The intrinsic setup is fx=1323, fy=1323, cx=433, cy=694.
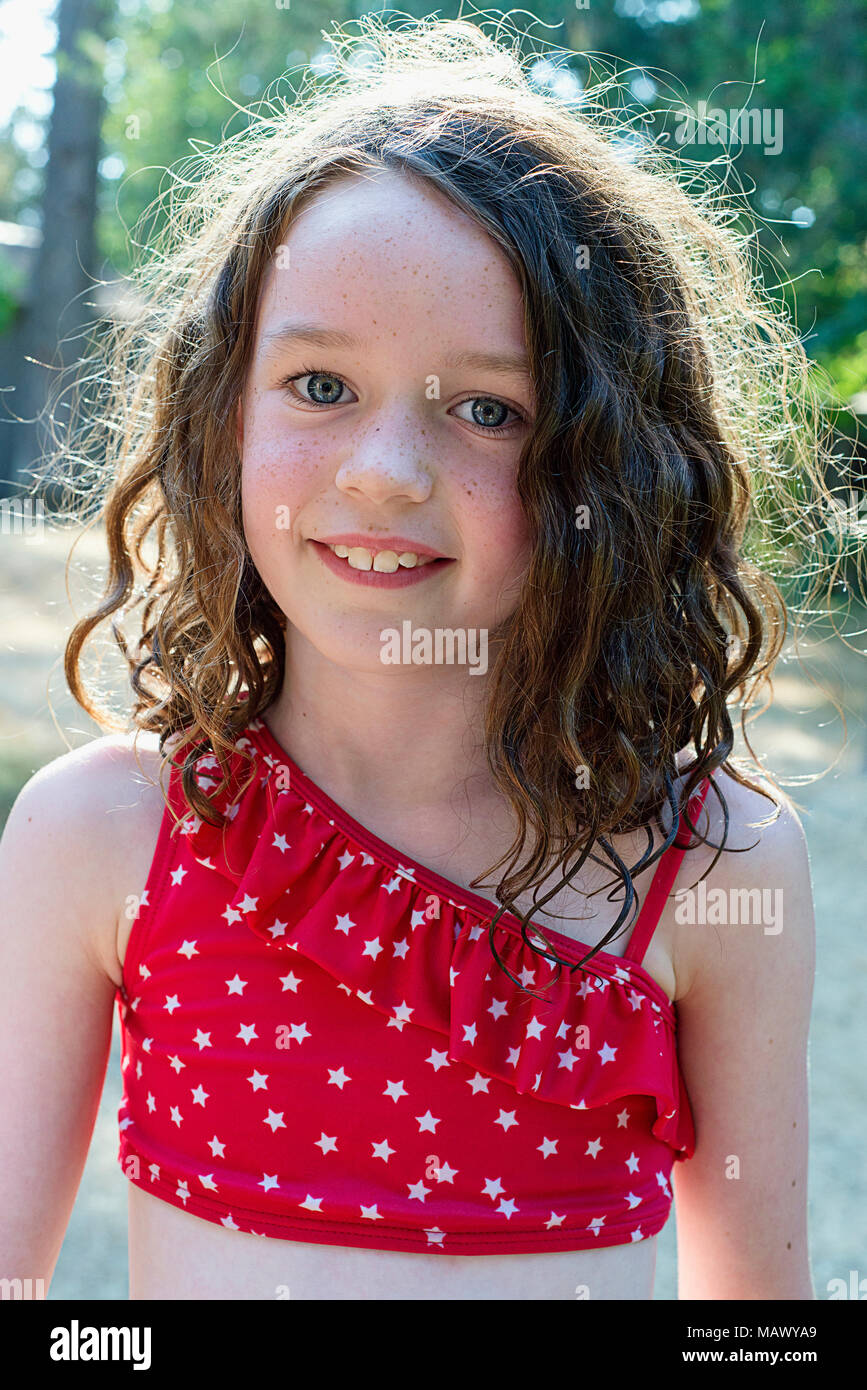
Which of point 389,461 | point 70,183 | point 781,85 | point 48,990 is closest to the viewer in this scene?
point 389,461

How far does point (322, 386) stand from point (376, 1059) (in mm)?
635

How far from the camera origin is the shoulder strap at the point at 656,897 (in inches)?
51.2

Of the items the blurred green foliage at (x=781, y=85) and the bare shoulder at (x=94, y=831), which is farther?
the blurred green foliage at (x=781, y=85)

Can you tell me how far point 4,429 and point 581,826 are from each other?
1403 cm

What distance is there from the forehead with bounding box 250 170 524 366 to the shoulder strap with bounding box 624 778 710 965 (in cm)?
51

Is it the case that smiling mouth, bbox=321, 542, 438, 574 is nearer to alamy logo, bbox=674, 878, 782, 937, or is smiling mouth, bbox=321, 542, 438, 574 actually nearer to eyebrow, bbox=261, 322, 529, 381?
eyebrow, bbox=261, 322, 529, 381

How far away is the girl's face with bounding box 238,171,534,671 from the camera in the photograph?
3.90ft

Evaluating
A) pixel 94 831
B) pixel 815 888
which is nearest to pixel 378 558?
pixel 94 831

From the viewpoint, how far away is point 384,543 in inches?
47.6

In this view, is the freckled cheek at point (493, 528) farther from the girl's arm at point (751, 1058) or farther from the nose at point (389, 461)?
the girl's arm at point (751, 1058)

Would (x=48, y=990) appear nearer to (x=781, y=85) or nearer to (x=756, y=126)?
(x=756, y=126)

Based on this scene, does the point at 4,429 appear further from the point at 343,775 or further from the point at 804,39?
the point at 343,775

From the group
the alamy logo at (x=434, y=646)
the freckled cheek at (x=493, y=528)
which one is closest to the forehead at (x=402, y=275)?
the freckled cheek at (x=493, y=528)
